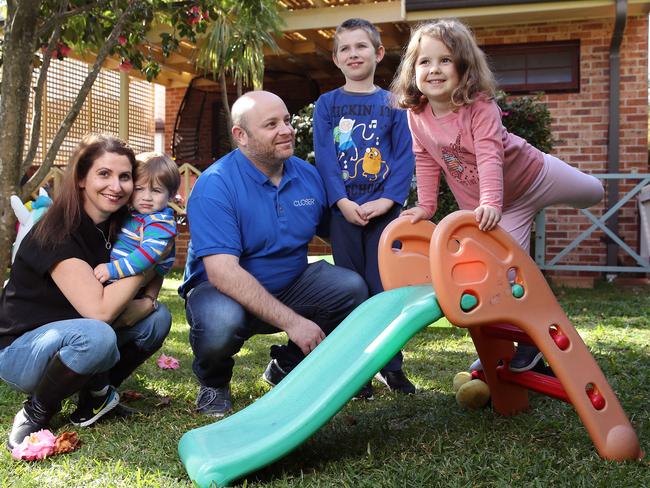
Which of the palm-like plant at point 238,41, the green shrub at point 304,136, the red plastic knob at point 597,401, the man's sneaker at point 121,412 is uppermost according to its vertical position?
the palm-like plant at point 238,41

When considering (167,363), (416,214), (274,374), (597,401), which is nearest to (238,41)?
(167,363)

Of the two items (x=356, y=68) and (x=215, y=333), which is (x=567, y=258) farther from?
(x=215, y=333)

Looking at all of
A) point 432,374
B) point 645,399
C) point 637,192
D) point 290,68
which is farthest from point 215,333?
point 290,68

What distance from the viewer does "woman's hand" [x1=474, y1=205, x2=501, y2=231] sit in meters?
2.27

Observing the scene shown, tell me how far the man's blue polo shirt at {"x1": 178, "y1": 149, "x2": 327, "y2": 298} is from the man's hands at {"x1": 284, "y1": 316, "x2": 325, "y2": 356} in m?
0.41

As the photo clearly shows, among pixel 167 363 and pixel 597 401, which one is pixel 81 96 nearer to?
pixel 167 363

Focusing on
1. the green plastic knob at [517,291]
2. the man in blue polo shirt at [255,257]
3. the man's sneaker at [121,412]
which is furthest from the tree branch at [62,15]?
the green plastic knob at [517,291]

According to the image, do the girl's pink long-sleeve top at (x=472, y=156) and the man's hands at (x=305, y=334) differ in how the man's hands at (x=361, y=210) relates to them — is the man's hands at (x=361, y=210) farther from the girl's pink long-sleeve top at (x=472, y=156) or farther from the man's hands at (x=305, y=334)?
the man's hands at (x=305, y=334)

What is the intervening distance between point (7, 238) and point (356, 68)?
2.25 metres

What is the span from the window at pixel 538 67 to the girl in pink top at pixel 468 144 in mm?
5372

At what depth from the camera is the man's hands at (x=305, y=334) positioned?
8.88 feet

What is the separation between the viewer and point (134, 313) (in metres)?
A: 2.89

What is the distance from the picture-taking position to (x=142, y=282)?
2.77 meters

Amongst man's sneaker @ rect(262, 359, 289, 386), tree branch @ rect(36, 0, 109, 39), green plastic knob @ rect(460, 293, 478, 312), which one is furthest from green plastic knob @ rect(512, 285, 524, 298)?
tree branch @ rect(36, 0, 109, 39)
